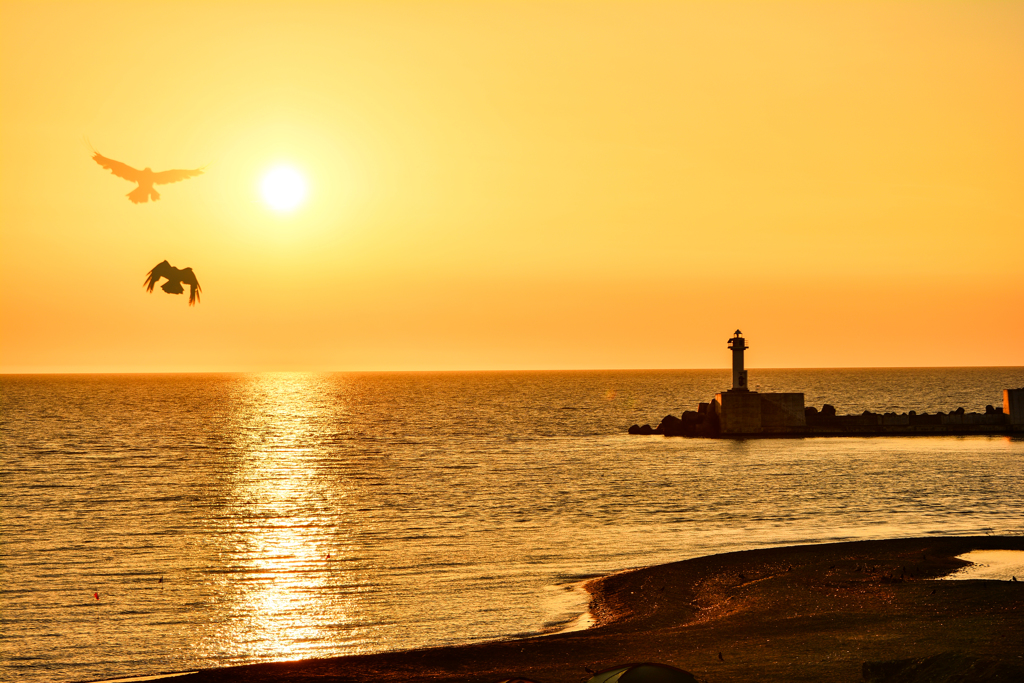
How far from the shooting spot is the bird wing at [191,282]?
15123 millimetres

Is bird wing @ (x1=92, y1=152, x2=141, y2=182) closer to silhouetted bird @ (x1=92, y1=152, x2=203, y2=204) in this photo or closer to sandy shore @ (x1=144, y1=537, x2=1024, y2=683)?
silhouetted bird @ (x1=92, y1=152, x2=203, y2=204)

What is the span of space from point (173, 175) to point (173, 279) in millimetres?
3609

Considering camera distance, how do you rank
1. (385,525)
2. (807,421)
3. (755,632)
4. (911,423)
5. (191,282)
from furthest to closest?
(911,423)
(807,421)
(385,525)
(755,632)
(191,282)

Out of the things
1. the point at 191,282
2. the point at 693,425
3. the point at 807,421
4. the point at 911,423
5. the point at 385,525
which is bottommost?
the point at 385,525

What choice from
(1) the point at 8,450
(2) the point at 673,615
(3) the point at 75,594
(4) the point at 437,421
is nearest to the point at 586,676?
(2) the point at 673,615

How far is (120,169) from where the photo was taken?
18109mm

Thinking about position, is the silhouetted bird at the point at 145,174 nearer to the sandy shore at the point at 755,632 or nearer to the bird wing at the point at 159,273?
the bird wing at the point at 159,273

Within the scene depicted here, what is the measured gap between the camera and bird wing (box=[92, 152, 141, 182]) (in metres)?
18.0

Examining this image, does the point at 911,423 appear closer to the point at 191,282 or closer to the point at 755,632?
the point at 755,632

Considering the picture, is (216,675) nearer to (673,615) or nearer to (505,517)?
(673,615)

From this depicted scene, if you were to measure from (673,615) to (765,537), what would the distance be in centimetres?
1437

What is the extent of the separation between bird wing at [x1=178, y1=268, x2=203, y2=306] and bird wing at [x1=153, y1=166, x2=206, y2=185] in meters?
3.14

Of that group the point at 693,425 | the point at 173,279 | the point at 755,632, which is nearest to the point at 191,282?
the point at 173,279

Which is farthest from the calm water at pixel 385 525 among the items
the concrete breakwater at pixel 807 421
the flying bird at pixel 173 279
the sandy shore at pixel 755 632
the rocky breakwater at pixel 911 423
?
the flying bird at pixel 173 279
